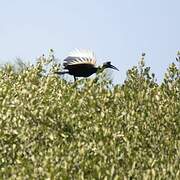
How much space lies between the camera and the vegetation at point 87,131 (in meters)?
13.8

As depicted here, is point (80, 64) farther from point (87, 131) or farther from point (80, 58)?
point (87, 131)

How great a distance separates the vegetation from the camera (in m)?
13.8

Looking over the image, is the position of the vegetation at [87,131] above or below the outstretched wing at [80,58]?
below

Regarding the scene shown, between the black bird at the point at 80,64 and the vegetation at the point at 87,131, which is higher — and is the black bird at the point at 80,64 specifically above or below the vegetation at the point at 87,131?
above

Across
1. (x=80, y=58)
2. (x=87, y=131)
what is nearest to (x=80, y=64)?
(x=80, y=58)

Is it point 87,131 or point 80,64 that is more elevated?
point 80,64

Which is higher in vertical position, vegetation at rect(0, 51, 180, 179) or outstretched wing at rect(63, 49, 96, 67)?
outstretched wing at rect(63, 49, 96, 67)

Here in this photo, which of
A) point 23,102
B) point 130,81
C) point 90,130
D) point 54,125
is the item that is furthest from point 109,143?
point 130,81

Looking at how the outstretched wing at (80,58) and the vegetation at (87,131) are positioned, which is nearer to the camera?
the vegetation at (87,131)

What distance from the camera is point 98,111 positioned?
1825 centimetres

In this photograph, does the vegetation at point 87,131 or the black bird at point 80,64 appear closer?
the vegetation at point 87,131

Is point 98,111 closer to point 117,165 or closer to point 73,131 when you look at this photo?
point 73,131

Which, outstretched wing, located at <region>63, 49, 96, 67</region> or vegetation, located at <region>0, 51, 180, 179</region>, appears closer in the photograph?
vegetation, located at <region>0, 51, 180, 179</region>

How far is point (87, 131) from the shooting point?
16.4m
